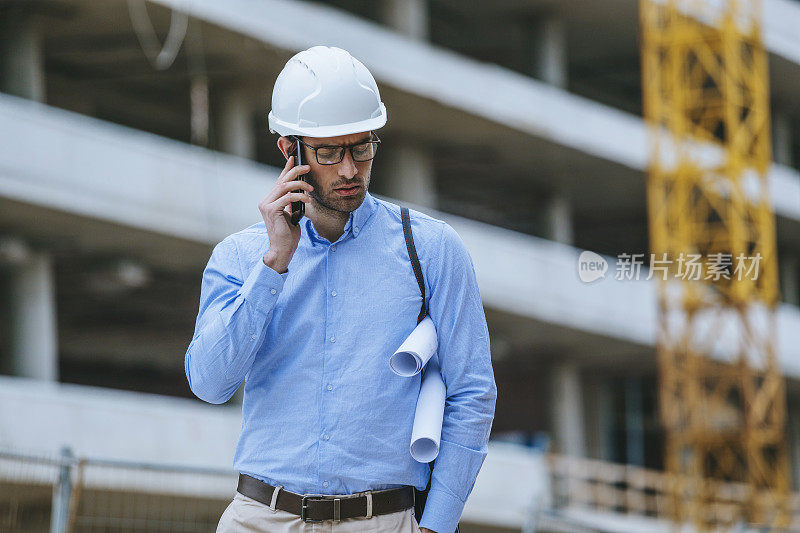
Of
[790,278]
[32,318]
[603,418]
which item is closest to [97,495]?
[32,318]

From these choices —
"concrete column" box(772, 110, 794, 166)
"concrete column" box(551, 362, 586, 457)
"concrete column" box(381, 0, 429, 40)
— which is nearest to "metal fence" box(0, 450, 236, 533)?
"concrete column" box(381, 0, 429, 40)

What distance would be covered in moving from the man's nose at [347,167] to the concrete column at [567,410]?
29.5 metres

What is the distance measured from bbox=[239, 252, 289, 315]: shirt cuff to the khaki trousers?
0.53m

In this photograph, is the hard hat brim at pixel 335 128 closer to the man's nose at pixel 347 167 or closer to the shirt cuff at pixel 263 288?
the man's nose at pixel 347 167

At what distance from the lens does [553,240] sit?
112ft

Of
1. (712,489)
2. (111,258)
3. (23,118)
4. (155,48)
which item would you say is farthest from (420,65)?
(712,489)

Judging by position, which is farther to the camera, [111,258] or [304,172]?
[111,258]

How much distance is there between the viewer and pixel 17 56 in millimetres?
22781

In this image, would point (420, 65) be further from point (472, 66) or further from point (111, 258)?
point (111, 258)

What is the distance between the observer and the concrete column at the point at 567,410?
108 ft

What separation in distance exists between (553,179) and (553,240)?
1467mm

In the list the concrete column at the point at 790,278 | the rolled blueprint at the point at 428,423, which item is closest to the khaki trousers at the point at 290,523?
the rolled blueprint at the point at 428,423

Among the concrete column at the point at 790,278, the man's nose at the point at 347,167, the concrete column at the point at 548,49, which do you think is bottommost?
the man's nose at the point at 347,167

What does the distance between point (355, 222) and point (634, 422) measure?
1330 inches
